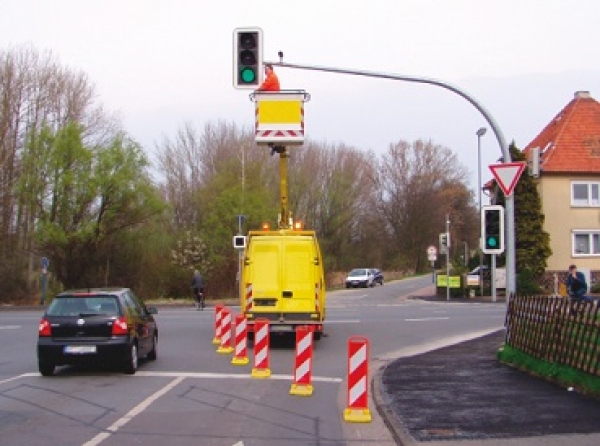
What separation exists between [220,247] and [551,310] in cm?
3618

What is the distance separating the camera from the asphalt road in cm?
887

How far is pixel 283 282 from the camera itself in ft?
63.5

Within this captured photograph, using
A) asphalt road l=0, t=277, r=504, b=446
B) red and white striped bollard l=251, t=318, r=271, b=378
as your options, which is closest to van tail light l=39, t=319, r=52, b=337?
asphalt road l=0, t=277, r=504, b=446

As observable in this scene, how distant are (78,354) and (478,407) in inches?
279

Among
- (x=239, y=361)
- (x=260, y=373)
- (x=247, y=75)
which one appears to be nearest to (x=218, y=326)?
(x=239, y=361)

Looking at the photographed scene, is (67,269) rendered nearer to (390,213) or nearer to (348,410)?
(348,410)

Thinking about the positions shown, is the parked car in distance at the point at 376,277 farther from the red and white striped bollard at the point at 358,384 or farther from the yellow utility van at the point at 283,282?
the red and white striped bollard at the point at 358,384

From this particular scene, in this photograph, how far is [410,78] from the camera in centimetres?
1552

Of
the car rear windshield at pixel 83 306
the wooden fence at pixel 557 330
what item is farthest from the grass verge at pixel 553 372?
the car rear windshield at pixel 83 306

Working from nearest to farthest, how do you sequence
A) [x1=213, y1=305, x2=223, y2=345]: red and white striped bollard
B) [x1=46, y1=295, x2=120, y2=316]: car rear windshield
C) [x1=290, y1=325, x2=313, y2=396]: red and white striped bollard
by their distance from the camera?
[x1=290, y1=325, x2=313, y2=396]: red and white striped bollard < [x1=46, y1=295, x2=120, y2=316]: car rear windshield < [x1=213, y1=305, x2=223, y2=345]: red and white striped bollard

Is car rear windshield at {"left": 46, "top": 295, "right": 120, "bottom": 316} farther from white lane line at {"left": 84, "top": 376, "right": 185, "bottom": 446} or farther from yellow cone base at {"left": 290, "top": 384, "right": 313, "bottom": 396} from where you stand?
yellow cone base at {"left": 290, "top": 384, "right": 313, "bottom": 396}

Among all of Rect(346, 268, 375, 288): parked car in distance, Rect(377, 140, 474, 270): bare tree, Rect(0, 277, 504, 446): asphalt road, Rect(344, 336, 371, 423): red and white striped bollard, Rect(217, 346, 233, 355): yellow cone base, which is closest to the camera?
Rect(0, 277, 504, 446): asphalt road

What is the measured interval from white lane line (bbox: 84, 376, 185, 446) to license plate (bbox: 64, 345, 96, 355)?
158cm

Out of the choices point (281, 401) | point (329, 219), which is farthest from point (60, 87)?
point (281, 401)
